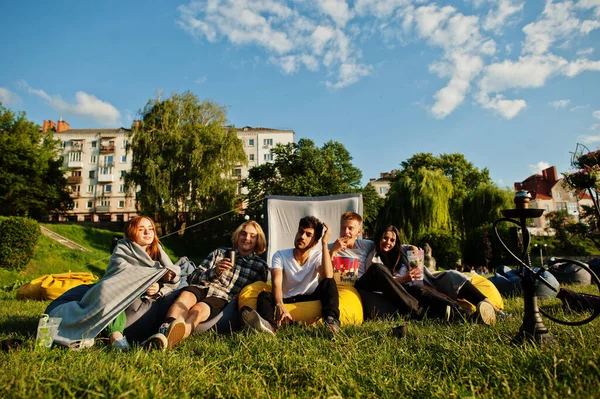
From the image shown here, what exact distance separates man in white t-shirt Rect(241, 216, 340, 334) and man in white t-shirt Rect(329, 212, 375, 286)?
47cm

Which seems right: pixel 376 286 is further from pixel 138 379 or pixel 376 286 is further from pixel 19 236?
pixel 19 236

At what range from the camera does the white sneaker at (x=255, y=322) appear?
316 cm

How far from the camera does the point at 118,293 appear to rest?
327 centimetres

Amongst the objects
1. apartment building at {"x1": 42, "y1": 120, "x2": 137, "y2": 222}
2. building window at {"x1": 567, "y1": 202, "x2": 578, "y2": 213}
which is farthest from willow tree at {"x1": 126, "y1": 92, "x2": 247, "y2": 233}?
building window at {"x1": 567, "y1": 202, "x2": 578, "y2": 213}

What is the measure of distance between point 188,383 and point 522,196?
7.09 ft

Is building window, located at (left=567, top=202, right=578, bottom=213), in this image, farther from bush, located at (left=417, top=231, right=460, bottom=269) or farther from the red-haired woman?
the red-haired woman

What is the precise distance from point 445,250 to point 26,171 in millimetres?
32385

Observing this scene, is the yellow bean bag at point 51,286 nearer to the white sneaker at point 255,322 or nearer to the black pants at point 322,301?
the black pants at point 322,301

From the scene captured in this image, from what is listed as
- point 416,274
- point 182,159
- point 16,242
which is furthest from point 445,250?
point 16,242

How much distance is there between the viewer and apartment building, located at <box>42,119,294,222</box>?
52656 mm

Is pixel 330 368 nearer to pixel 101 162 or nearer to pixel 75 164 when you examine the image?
pixel 101 162

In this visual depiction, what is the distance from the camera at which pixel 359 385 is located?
6.19 feet

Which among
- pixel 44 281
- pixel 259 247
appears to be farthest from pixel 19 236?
pixel 259 247

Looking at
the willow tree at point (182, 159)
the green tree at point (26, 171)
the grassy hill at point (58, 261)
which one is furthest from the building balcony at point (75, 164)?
the willow tree at point (182, 159)
